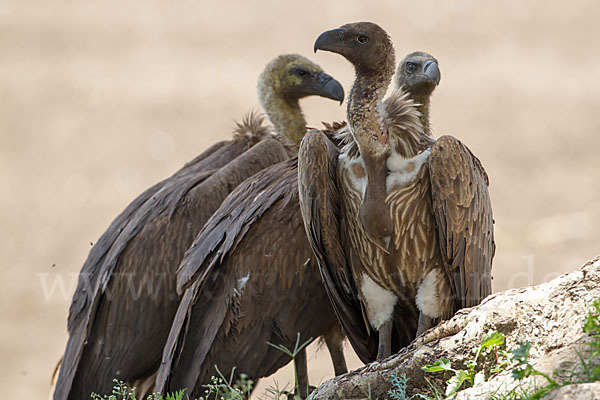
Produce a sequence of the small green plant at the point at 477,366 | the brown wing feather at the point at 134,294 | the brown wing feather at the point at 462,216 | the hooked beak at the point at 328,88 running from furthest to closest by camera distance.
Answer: the hooked beak at the point at 328,88 → the brown wing feather at the point at 134,294 → the brown wing feather at the point at 462,216 → the small green plant at the point at 477,366

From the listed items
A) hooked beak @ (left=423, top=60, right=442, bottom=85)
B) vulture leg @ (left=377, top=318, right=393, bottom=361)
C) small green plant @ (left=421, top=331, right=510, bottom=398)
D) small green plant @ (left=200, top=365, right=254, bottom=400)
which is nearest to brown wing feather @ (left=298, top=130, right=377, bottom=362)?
vulture leg @ (left=377, top=318, right=393, bottom=361)

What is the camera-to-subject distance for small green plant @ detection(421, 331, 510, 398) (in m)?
3.69

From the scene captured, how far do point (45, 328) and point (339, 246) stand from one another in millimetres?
12442

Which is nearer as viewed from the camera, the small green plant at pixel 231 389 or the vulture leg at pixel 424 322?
the small green plant at pixel 231 389

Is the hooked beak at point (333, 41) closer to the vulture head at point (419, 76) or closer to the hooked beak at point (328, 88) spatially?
the vulture head at point (419, 76)

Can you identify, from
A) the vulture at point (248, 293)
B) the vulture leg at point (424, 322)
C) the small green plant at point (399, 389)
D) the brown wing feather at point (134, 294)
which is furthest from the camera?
the brown wing feather at point (134, 294)

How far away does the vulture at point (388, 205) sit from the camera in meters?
4.77

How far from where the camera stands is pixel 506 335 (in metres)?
3.81

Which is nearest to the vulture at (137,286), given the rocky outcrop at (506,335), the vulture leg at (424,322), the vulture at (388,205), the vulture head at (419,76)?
the vulture head at (419,76)

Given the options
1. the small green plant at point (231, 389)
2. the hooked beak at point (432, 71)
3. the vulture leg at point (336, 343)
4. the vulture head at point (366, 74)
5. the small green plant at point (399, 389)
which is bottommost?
the small green plant at point (399, 389)

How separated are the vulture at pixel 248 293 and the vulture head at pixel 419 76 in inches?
1.3

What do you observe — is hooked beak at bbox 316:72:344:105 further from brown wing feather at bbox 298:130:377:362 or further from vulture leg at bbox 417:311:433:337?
vulture leg at bbox 417:311:433:337

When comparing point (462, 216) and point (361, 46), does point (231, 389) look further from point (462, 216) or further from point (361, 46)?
point (361, 46)

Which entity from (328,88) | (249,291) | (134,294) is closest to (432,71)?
(249,291)
